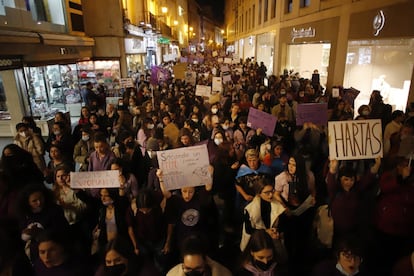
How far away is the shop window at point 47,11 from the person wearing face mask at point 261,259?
1254 centimetres

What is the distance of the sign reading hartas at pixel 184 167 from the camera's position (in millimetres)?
3859

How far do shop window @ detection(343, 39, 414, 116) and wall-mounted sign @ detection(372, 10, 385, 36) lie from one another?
1.37 feet

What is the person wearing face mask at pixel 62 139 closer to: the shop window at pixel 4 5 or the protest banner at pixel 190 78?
the shop window at pixel 4 5

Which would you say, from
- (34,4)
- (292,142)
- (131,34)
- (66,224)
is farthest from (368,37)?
(131,34)

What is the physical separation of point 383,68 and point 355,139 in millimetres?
7796

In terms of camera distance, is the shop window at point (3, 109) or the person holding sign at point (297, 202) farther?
the shop window at point (3, 109)

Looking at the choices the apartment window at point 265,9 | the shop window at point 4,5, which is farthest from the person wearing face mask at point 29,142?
the apartment window at point 265,9

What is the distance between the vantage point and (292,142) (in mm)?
6547

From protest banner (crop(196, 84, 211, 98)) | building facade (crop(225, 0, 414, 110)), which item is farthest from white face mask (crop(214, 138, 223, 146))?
building facade (crop(225, 0, 414, 110))

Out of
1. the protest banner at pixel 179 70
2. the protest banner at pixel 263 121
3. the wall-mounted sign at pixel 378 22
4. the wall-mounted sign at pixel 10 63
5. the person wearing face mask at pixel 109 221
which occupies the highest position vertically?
the wall-mounted sign at pixel 378 22

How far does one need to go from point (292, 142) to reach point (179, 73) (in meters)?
9.09

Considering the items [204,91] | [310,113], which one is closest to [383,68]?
[310,113]

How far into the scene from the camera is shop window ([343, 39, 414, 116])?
919cm

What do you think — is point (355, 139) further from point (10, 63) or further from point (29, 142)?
point (10, 63)
